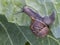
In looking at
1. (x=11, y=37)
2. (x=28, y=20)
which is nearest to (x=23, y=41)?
(x=11, y=37)

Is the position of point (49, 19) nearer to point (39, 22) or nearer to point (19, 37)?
A: point (39, 22)

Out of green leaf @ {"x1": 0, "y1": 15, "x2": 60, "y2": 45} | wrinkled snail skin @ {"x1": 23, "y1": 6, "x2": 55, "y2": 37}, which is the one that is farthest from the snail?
green leaf @ {"x1": 0, "y1": 15, "x2": 60, "y2": 45}

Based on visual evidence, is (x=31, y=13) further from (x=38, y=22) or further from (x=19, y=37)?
(x=19, y=37)

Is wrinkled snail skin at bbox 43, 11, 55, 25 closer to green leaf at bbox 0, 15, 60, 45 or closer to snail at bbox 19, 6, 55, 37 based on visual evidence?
snail at bbox 19, 6, 55, 37

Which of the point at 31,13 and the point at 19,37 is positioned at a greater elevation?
the point at 31,13

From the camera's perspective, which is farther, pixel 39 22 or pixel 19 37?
pixel 19 37

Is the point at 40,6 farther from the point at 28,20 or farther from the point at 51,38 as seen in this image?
the point at 51,38

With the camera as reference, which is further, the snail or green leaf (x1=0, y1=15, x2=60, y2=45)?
green leaf (x1=0, y1=15, x2=60, y2=45)

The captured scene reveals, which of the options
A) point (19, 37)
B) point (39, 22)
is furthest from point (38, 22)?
point (19, 37)

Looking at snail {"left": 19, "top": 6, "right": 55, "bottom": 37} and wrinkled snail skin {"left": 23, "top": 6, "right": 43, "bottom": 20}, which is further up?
wrinkled snail skin {"left": 23, "top": 6, "right": 43, "bottom": 20}
